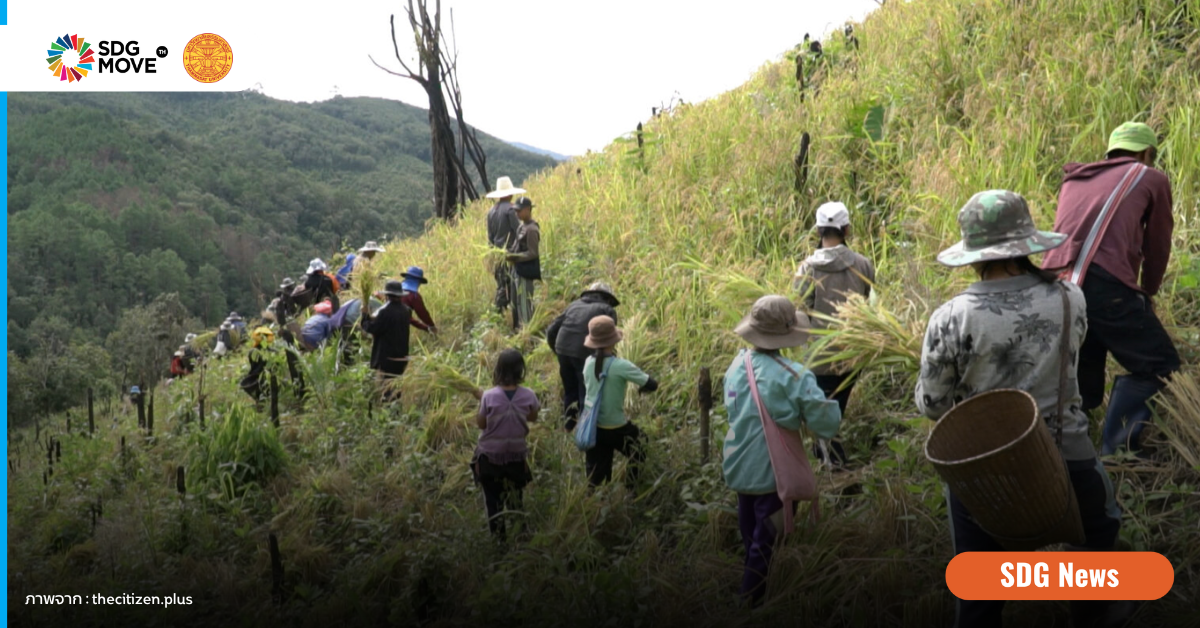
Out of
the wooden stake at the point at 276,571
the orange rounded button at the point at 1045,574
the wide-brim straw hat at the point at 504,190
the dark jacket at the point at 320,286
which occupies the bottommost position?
the wooden stake at the point at 276,571

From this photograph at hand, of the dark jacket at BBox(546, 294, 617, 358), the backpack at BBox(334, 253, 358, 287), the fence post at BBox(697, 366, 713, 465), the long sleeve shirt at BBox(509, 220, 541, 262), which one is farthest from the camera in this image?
the backpack at BBox(334, 253, 358, 287)

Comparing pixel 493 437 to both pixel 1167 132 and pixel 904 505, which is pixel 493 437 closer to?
pixel 904 505

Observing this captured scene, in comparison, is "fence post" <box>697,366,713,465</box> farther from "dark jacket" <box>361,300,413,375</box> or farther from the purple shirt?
"dark jacket" <box>361,300,413,375</box>

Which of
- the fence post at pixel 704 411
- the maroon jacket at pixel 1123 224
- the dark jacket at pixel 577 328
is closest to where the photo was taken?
the maroon jacket at pixel 1123 224

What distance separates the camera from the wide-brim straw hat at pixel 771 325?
4102 mm

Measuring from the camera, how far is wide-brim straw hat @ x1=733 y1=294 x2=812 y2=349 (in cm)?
410

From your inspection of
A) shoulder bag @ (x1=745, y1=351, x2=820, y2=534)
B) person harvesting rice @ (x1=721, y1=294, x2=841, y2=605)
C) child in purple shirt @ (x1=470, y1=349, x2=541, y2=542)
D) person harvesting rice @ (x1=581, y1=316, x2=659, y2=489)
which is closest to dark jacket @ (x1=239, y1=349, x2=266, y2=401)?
child in purple shirt @ (x1=470, y1=349, x2=541, y2=542)

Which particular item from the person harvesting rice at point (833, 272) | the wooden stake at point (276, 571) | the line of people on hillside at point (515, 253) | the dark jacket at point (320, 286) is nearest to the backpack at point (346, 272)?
the dark jacket at point (320, 286)

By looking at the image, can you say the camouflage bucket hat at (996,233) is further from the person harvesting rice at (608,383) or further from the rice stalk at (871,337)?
the person harvesting rice at (608,383)

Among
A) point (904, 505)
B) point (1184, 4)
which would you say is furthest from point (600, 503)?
point (1184, 4)

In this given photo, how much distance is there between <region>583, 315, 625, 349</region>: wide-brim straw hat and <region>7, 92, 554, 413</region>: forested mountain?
2936 centimetres

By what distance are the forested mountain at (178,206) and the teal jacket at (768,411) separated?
101ft

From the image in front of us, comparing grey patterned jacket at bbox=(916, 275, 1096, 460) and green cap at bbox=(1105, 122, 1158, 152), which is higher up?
green cap at bbox=(1105, 122, 1158, 152)

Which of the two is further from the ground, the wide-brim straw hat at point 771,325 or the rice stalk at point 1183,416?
the wide-brim straw hat at point 771,325
